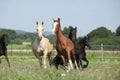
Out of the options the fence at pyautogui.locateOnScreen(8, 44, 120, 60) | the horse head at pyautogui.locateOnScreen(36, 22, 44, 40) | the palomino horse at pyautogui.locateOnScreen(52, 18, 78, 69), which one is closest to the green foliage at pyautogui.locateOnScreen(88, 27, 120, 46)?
the fence at pyautogui.locateOnScreen(8, 44, 120, 60)

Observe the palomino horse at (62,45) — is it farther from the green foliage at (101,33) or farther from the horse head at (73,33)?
the green foliage at (101,33)

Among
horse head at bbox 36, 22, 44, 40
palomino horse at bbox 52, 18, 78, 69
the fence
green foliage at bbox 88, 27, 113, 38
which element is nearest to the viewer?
palomino horse at bbox 52, 18, 78, 69

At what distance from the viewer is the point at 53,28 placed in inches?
539

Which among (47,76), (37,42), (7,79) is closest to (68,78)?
(47,76)

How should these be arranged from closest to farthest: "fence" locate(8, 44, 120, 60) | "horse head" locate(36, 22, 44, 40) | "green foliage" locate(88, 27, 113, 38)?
1. "horse head" locate(36, 22, 44, 40)
2. "fence" locate(8, 44, 120, 60)
3. "green foliage" locate(88, 27, 113, 38)

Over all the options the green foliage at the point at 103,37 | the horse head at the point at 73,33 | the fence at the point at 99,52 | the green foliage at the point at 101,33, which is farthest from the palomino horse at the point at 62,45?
the green foliage at the point at 101,33

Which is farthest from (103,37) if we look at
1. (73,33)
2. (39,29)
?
(39,29)

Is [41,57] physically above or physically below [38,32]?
below

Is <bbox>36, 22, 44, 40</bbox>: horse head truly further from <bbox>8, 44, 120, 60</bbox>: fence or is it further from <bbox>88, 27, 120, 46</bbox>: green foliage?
<bbox>88, 27, 120, 46</bbox>: green foliage

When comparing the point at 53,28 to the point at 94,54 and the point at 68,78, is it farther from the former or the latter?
the point at 94,54

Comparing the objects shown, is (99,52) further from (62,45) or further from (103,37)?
(103,37)

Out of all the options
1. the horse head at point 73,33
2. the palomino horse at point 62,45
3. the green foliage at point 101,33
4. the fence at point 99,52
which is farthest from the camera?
the green foliage at point 101,33

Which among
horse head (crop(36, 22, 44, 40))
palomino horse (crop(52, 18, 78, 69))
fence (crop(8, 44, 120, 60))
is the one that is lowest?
fence (crop(8, 44, 120, 60))

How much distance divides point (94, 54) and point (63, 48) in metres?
18.5
